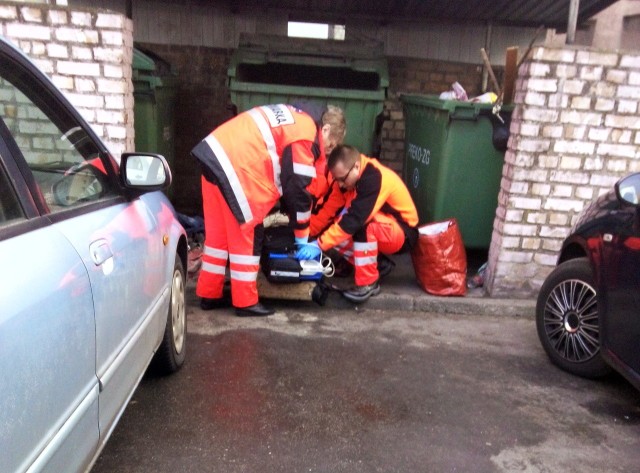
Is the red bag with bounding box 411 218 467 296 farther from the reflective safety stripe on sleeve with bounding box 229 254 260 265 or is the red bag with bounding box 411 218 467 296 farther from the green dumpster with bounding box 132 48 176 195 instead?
the green dumpster with bounding box 132 48 176 195

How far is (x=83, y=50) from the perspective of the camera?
4.21 m

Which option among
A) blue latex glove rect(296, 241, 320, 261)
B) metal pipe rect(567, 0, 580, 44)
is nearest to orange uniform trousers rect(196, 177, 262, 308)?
blue latex glove rect(296, 241, 320, 261)

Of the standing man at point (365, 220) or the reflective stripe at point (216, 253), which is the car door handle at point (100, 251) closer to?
the reflective stripe at point (216, 253)

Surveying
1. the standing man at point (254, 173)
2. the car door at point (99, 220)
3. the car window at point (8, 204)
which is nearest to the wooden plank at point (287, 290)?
the standing man at point (254, 173)

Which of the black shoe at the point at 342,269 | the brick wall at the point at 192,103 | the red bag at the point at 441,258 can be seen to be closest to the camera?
the red bag at the point at 441,258

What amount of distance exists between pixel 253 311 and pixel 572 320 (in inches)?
83.8

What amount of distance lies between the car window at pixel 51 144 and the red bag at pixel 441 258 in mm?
2830

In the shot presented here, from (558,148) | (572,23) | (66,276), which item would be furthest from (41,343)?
(572,23)

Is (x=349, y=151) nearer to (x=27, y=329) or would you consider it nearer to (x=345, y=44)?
(x=345, y=44)

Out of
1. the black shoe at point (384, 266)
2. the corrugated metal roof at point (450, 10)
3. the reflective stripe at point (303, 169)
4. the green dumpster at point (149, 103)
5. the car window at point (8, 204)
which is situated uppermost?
the corrugated metal roof at point (450, 10)

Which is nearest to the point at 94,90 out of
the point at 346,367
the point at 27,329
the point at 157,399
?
the point at 157,399

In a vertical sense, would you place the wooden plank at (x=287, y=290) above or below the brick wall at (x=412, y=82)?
below

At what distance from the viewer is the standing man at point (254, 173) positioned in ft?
12.8

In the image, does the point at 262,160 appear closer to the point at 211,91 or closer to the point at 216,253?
the point at 216,253
